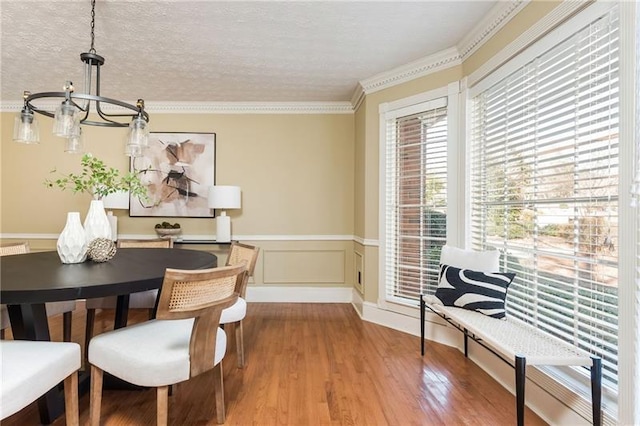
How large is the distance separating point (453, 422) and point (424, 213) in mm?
1741

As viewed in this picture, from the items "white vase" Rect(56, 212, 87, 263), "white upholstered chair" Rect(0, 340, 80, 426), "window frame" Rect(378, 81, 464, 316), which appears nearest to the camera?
"white upholstered chair" Rect(0, 340, 80, 426)

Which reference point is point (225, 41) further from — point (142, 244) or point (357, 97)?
point (142, 244)

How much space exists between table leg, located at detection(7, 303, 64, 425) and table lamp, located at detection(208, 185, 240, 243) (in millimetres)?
2090

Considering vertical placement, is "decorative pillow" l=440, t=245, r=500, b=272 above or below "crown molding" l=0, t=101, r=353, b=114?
below

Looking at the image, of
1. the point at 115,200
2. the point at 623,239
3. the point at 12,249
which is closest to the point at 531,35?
the point at 623,239

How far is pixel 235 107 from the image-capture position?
160 inches

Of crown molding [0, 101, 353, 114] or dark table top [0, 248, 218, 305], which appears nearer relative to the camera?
dark table top [0, 248, 218, 305]

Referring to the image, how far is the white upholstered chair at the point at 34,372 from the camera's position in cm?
111

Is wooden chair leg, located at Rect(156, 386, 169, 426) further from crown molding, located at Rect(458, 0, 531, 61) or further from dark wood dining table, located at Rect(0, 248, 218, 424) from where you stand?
crown molding, located at Rect(458, 0, 531, 61)

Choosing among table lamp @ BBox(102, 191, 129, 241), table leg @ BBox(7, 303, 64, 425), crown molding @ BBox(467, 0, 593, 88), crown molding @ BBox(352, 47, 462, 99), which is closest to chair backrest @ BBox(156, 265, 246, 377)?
table leg @ BBox(7, 303, 64, 425)

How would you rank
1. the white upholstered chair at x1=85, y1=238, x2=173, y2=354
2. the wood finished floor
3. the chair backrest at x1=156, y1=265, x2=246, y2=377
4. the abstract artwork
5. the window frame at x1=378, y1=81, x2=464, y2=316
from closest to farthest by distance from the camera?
1. the chair backrest at x1=156, y1=265, x2=246, y2=377
2. the wood finished floor
3. the white upholstered chair at x1=85, y1=238, x2=173, y2=354
4. the window frame at x1=378, y1=81, x2=464, y2=316
5. the abstract artwork

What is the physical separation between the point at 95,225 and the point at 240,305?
109 cm

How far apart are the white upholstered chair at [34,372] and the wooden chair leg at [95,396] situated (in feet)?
0.21

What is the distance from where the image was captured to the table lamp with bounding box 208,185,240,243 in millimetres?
3637
